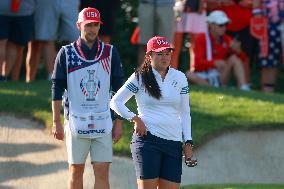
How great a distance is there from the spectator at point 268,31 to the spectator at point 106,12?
240cm

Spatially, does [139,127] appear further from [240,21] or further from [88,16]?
[240,21]

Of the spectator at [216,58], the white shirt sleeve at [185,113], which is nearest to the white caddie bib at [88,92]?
the white shirt sleeve at [185,113]

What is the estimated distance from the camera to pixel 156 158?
8.48 m

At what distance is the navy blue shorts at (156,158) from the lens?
8.45m

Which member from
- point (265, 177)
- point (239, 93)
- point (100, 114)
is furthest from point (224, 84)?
point (100, 114)

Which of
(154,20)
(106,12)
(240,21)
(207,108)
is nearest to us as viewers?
(207,108)

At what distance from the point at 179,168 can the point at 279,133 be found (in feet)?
15.2

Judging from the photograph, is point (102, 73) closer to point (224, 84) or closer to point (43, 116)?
point (43, 116)

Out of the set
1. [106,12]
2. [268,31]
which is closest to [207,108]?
[106,12]

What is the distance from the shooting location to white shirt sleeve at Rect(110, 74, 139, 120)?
8.60 meters

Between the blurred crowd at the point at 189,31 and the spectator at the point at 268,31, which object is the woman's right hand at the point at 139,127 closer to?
the blurred crowd at the point at 189,31

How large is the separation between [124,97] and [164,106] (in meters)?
0.37

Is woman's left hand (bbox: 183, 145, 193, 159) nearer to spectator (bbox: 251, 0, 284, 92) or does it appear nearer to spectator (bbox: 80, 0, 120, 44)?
spectator (bbox: 80, 0, 120, 44)

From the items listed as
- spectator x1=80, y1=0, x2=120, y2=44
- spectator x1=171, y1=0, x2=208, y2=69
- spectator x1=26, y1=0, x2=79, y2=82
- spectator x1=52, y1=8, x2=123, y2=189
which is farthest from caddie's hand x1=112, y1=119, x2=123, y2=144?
spectator x1=171, y1=0, x2=208, y2=69
